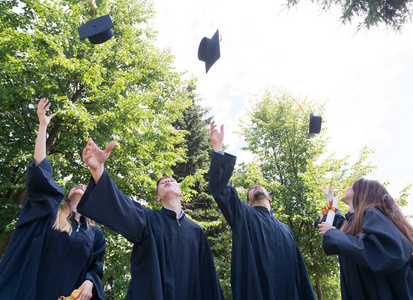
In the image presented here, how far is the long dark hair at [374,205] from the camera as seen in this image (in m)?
2.33

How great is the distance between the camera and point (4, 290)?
243 centimetres

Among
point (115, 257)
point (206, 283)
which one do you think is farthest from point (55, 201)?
point (115, 257)

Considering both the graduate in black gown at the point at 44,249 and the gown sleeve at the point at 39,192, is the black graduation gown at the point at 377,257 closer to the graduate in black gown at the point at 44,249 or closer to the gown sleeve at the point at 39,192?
→ the graduate in black gown at the point at 44,249

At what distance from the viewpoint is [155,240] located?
2.49 m

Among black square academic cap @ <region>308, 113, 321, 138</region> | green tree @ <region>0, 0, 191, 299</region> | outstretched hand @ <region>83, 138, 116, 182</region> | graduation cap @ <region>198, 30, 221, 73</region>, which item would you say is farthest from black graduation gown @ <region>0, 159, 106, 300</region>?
black square academic cap @ <region>308, 113, 321, 138</region>

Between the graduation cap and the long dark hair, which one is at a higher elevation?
the graduation cap

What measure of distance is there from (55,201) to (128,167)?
16.8ft

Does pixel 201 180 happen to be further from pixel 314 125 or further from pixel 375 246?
pixel 375 246

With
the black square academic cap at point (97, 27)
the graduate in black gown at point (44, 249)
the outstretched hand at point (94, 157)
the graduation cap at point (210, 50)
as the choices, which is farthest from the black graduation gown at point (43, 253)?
the graduation cap at point (210, 50)

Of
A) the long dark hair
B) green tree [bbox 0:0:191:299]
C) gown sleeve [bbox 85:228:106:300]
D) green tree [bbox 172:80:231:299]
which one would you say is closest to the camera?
the long dark hair

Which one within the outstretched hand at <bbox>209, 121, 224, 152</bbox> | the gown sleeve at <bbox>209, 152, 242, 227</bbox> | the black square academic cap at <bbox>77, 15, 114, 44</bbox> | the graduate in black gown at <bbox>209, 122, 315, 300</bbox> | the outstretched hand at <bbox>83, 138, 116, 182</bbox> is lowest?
the graduate in black gown at <bbox>209, 122, 315, 300</bbox>

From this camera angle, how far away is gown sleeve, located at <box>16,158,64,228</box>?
275 centimetres

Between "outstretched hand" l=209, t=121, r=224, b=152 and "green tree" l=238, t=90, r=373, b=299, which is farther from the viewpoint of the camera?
"green tree" l=238, t=90, r=373, b=299

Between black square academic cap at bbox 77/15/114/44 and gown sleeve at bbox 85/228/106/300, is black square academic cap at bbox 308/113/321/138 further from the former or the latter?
gown sleeve at bbox 85/228/106/300
